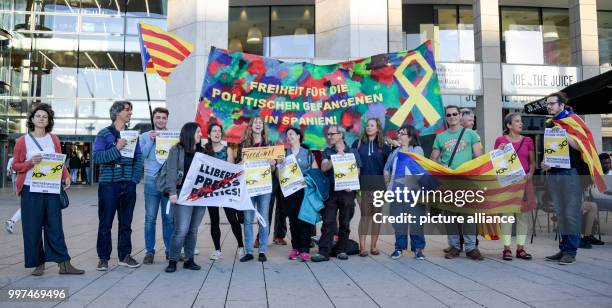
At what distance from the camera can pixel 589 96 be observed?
30.6 ft

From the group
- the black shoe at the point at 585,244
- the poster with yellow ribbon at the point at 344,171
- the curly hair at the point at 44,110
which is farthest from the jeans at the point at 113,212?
the black shoe at the point at 585,244


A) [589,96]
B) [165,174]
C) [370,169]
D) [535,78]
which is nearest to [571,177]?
Answer: [370,169]

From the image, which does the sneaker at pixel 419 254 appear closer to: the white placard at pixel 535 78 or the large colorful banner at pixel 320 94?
the large colorful banner at pixel 320 94

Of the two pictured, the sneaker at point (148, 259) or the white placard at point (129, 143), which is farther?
the sneaker at point (148, 259)

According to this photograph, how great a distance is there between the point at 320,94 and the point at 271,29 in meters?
13.6

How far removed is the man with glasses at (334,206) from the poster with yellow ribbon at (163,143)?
7.22ft

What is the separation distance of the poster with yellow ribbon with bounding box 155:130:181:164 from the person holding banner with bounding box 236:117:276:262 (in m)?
0.98

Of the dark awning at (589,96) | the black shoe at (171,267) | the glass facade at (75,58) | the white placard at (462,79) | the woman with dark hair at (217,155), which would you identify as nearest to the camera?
the black shoe at (171,267)

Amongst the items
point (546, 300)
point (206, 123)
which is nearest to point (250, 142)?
point (206, 123)

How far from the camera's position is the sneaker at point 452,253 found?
22.5ft

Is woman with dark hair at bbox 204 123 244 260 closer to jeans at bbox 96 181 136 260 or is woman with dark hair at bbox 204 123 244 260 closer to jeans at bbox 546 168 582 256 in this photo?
jeans at bbox 96 181 136 260

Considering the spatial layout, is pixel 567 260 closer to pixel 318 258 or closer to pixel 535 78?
pixel 318 258

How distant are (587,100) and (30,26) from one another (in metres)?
26.9

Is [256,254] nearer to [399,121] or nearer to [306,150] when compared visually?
[306,150]
